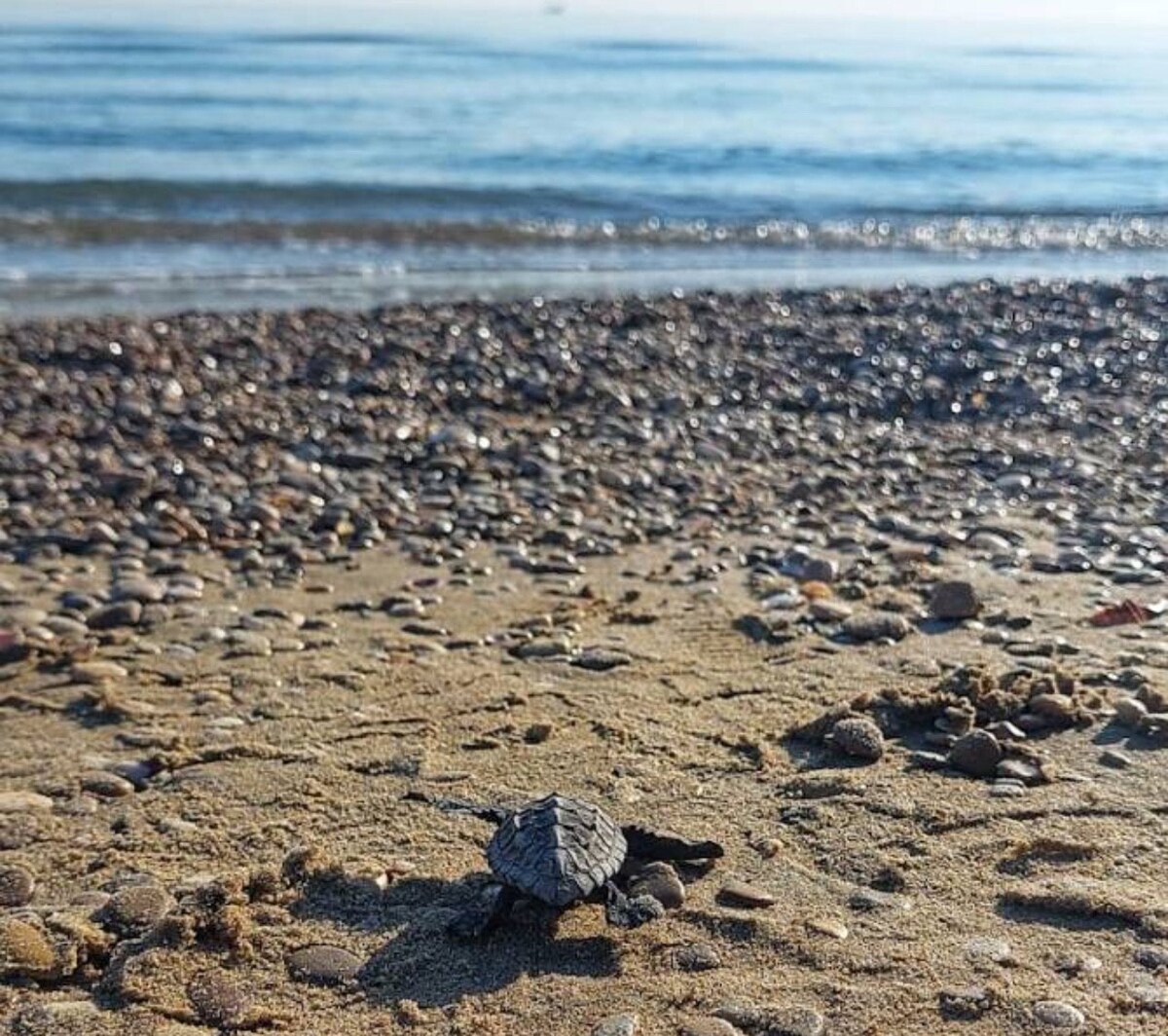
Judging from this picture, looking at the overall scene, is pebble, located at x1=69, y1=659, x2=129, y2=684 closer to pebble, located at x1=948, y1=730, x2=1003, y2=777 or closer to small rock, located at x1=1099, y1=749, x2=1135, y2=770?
pebble, located at x1=948, y1=730, x2=1003, y2=777

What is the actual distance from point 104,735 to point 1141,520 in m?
4.78

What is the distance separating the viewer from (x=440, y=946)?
148 inches

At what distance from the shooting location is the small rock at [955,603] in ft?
19.5

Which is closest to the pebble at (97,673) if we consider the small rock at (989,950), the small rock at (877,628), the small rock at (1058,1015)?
the small rock at (877,628)

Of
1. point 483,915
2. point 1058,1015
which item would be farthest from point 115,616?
point 1058,1015

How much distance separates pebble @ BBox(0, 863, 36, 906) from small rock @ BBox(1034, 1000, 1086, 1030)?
8.11ft

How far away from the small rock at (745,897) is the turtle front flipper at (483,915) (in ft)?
1.72

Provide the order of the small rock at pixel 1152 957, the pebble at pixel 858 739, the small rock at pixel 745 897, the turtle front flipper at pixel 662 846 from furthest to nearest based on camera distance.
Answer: the pebble at pixel 858 739
the turtle front flipper at pixel 662 846
the small rock at pixel 745 897
the small rock at pixel 1152 957

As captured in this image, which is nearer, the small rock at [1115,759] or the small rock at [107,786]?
the small rock at [1115,759]

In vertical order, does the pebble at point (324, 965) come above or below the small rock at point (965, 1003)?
below

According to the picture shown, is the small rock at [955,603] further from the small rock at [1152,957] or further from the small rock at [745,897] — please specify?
the small rock at [1152,957]

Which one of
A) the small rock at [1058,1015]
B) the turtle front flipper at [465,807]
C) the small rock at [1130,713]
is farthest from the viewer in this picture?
the small rock at [1130,713]

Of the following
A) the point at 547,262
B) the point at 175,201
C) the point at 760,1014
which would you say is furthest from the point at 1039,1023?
the point at 175,201

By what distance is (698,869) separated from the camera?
13.3 ft
